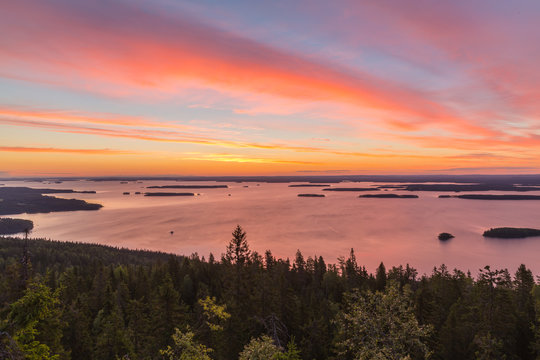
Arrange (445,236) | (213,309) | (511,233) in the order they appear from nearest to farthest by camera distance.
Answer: (213,309), (445,236), (511,233)

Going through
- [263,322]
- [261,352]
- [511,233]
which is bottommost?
[511,233]

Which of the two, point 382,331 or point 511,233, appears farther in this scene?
point 511,233

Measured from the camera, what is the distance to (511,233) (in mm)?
174750

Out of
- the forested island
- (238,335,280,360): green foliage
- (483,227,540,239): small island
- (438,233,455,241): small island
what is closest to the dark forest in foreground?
(238,335,280,360): green foliage

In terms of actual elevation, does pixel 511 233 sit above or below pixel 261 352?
below

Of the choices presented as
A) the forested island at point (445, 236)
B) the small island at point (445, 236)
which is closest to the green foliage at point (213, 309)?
the small island at point (445, 236)

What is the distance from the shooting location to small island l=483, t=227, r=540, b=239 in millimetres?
171125

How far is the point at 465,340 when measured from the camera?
4259 centimetres

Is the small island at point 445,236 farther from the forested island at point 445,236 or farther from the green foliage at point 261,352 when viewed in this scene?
the green foliage at point 261,352

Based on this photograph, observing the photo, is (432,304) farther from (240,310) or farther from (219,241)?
(219,241)

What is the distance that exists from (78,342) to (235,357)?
75.6ft

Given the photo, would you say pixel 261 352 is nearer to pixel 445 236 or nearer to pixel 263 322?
pixel 263 322

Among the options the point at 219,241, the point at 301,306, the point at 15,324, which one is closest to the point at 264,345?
the point at 15,324

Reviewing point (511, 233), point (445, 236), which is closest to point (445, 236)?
point (445, 236)
